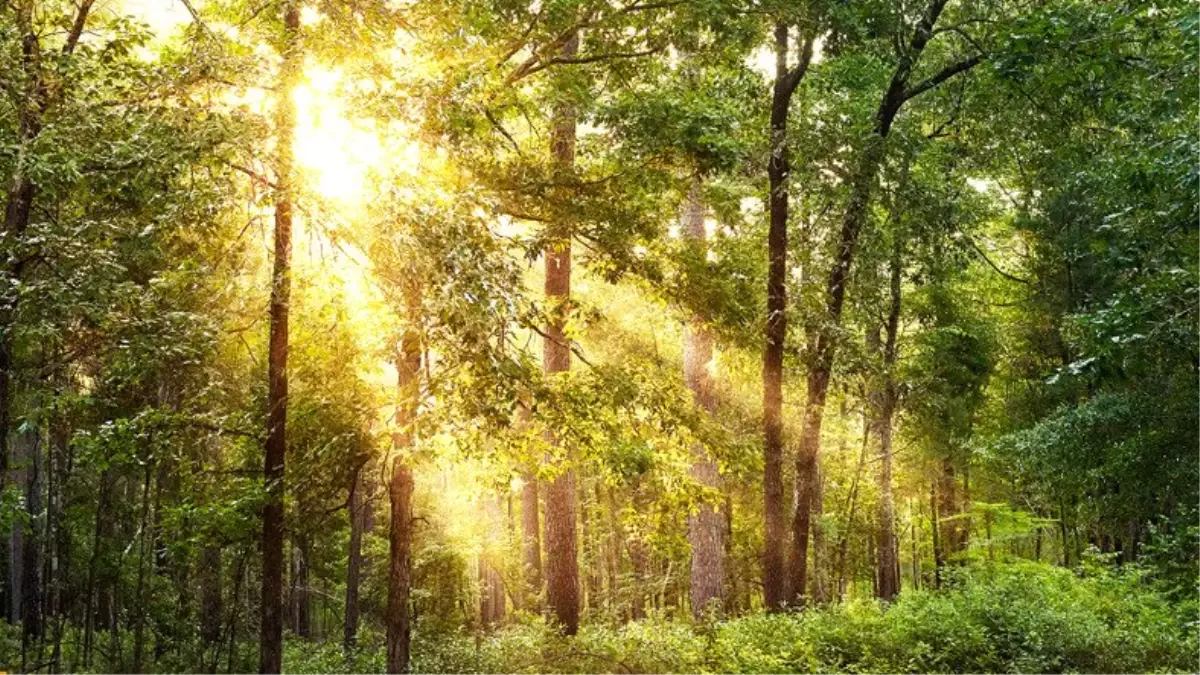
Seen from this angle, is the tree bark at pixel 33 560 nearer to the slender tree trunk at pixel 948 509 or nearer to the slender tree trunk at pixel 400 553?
the slender tree trunk at pixel 400 553

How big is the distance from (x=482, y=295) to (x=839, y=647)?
8316mm

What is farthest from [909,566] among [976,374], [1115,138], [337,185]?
[337,185]

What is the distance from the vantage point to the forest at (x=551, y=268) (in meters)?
7.28

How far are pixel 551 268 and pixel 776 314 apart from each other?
3913 mm

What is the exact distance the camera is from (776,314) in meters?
12.7

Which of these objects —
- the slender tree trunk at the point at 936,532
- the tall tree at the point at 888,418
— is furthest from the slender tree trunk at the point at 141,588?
the slender tree trunk at the point at 936,532

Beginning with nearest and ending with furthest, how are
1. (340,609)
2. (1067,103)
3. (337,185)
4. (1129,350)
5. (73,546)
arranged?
(337,185)
(1129,350)
(1067,103)
(73,546)
(340,609)

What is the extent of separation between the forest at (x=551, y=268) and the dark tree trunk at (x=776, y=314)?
0.17ft

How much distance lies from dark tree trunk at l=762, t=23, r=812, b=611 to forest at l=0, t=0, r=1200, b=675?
5 centimetres

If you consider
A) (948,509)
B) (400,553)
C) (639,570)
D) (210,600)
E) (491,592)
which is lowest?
(639,570)

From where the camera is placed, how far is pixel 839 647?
37.6 ft

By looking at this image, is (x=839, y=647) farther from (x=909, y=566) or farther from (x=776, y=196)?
(x=909, y=566)

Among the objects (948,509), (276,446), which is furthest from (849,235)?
(948,509)

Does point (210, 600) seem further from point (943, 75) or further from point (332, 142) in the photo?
point (943, 75)
